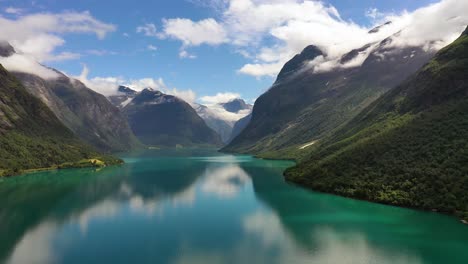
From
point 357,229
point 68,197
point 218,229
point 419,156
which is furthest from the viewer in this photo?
point 68,197

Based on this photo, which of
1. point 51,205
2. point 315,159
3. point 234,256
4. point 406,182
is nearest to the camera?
point 234,256

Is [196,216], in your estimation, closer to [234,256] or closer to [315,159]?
[234,256]

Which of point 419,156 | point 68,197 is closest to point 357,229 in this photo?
point 419,156

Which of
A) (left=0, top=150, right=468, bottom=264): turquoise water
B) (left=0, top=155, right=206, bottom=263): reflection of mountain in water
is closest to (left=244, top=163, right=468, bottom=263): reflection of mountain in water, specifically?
Answer: (left=0, top=150, right=468, bottom=264): turquoise water

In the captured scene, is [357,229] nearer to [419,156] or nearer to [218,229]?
[218,229]

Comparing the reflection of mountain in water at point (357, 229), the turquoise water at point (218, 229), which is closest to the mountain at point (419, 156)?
the turquoise water at point (218, 229)

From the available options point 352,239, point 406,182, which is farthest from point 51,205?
point 406,182
